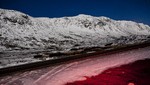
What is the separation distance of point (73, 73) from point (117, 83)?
1.97m

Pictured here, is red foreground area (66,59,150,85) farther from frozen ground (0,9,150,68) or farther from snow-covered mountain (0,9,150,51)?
frozen ground (0,9,150,68)

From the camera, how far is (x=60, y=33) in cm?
11575

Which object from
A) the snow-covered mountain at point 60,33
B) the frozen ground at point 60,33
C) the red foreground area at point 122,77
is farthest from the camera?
the snow-covered mountain at point 60,33

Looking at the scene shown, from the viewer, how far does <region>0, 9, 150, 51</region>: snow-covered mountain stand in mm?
70188

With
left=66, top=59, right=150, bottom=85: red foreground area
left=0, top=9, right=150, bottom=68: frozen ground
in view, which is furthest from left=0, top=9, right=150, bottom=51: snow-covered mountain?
left=66, top=59, right=150, bottom=85: red foreground area

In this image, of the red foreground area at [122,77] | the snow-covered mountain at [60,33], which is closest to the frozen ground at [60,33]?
the snow-covered mountain at [60,33]

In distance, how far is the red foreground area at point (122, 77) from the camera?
590 cm

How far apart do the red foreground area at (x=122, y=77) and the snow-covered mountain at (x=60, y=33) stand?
50.4 m

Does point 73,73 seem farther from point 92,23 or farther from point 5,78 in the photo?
point 92,23

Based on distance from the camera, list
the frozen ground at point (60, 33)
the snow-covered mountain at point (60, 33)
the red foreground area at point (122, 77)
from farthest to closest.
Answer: the snow-covered mountain at point (60, 33), the frozen ground at point (60, 33), the red foreground area at point (122, 77)

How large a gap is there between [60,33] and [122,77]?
110 m

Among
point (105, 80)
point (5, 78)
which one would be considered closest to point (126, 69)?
point (105, 80)

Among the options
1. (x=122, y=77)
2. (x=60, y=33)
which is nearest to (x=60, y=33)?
(x=60, y=33)

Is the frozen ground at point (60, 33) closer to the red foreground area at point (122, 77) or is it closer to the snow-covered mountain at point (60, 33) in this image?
the snow-covered mountain at point (60, 33)
